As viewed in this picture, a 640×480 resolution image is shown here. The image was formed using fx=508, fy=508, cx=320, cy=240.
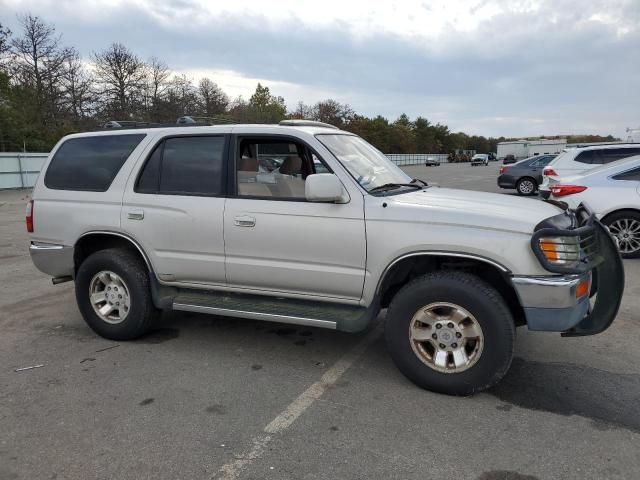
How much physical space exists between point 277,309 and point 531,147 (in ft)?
191

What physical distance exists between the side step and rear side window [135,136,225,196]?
896 millimetres

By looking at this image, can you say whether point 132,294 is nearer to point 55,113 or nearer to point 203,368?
point 203,368

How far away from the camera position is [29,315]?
216 inches

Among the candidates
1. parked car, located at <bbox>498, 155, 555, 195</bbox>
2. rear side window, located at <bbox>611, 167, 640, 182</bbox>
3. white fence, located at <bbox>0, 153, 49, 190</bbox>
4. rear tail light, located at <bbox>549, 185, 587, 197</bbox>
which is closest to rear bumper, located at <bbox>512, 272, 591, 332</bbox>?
rear tail light, located at <bbox>549, 185, 587, 197</bbox>

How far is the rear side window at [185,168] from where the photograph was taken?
426cm

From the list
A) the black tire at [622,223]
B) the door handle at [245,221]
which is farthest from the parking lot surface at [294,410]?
the black tire at [622,223]

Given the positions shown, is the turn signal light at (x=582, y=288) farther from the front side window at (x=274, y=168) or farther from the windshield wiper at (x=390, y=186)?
the front side window at (x=274, y=168)

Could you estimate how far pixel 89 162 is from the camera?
4746 millimetres

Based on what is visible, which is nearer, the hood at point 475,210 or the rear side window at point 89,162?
the hood at point 475,210

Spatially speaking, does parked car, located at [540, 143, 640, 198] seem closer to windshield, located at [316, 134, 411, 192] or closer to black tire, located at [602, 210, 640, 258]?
black tire, located at [602, 210, 640, 258]

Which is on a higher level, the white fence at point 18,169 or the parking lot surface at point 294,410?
the white fence at point 18,169

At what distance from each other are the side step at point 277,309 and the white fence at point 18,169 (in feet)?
74.0

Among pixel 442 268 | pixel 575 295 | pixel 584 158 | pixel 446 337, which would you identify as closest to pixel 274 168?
pixel 442 268

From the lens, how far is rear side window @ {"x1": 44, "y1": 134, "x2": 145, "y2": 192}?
15.2ft
